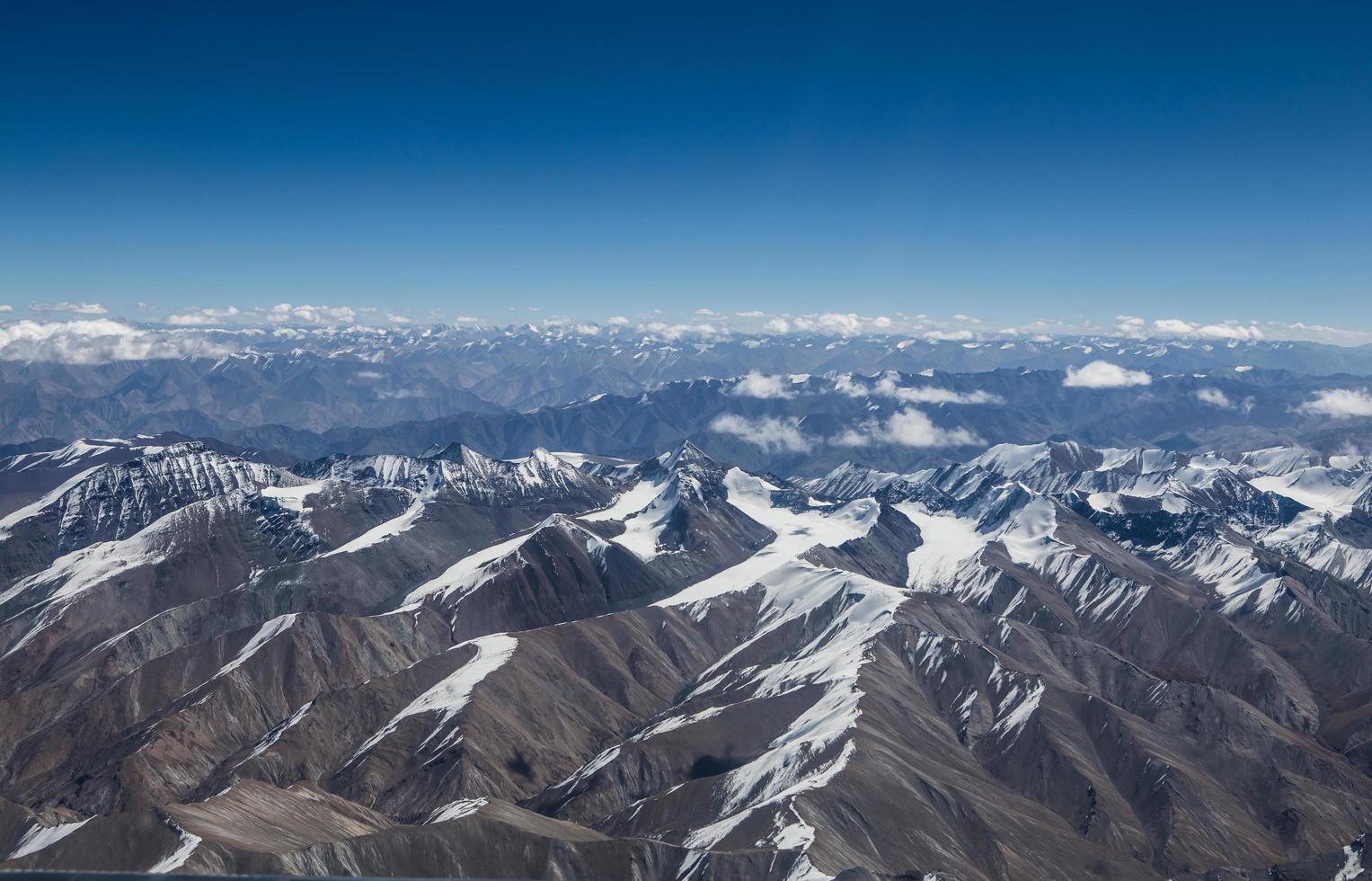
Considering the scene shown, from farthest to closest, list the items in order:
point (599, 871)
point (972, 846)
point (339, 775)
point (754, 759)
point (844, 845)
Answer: point (339, 775)
point (754, 759)
point (972, 846)
point (844, 845)
point (599, 871)

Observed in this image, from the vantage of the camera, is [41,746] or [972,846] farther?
[41,746]

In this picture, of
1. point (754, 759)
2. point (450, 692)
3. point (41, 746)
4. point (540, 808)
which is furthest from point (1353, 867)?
point (41, 746)

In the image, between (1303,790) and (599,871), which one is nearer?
(599,871)

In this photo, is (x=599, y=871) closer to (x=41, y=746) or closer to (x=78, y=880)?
(x=78, y=880)

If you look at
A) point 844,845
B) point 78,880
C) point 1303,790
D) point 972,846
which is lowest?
point 1303,790

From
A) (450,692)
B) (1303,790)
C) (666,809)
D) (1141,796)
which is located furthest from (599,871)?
(1303,790)

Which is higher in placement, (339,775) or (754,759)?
(754,759)

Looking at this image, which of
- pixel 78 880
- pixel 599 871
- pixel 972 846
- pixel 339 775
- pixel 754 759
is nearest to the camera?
pixel 78 880

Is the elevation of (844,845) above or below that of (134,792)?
above

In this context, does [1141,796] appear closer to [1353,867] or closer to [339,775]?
[1353,867]
